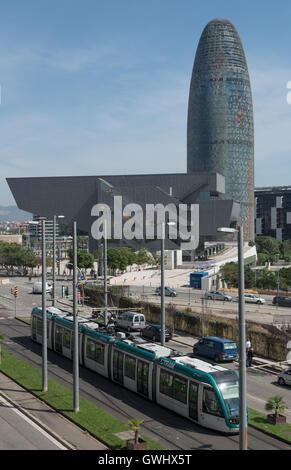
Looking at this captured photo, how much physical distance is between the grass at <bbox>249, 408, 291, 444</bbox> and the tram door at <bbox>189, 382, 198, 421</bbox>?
2413mm

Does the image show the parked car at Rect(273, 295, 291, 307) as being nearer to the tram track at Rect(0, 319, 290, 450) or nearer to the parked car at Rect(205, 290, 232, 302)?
the parked car at Rect(205, 290, 232, 302)

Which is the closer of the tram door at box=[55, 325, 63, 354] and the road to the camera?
the road

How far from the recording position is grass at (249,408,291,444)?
20.5 m

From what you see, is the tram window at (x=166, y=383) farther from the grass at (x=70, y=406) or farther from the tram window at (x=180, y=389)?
the grass at (x=70, y=406)

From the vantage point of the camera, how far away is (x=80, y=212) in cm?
15375

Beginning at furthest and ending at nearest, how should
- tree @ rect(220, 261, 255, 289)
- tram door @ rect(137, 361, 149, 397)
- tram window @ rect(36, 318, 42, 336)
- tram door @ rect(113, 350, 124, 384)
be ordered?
tree @ rect(220, 261, 255, 289) → tram window @ rect(36, 318, 42, 336) → tram door @ rect(113, 350, 124, 384) → tram door @ rect(137, 361, 149, 397)

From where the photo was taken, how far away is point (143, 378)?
83.1ft

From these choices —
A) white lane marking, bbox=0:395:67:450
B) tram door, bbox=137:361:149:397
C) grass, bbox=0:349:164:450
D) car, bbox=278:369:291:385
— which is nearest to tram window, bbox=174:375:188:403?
tram door, bbox=137:361:149:397

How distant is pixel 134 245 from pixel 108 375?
10840 centimetres

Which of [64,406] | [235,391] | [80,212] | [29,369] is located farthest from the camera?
[80,212]

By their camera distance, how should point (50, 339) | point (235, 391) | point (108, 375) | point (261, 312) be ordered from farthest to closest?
point (261, 312) < point (50, 339) < point (108, 375) < point (235, 391)

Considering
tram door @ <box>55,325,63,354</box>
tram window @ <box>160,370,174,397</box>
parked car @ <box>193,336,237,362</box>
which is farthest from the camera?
tram door @ <box>55,325,63,354</box>
